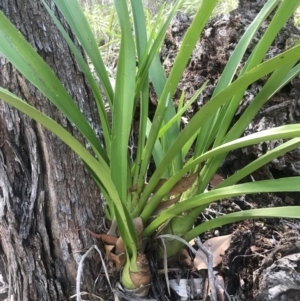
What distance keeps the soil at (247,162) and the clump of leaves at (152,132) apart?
0.15 metres

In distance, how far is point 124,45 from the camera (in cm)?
57

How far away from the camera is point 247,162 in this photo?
946mm

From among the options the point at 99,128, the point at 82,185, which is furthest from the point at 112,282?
the point at 99,128

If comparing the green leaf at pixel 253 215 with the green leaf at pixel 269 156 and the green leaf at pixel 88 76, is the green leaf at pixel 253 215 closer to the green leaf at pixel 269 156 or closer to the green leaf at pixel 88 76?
the green leaf at pixel 269 156

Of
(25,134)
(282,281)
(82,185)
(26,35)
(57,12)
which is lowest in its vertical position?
(282,281)

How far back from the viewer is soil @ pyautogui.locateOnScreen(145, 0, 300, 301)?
0.74 m

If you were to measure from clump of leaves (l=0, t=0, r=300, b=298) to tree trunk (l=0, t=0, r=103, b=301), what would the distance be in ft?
0.21

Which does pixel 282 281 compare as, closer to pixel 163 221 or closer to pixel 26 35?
pixel 163 221

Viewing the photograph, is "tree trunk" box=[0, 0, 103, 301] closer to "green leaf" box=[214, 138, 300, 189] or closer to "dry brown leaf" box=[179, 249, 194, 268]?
"dry brown leaf" box=[179, 249, 194, 268]

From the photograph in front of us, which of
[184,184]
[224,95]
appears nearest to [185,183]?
[184,184]

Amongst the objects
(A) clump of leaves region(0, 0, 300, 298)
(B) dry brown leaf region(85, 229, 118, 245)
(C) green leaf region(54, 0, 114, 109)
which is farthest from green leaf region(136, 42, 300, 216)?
(C) green leaf region(54, 0, 114, 109)

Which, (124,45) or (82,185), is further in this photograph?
(82,185)

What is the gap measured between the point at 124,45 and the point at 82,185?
296 millimetres

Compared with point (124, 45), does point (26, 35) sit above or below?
above
